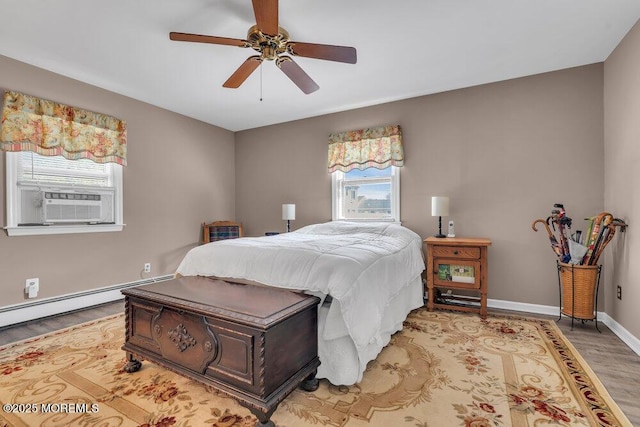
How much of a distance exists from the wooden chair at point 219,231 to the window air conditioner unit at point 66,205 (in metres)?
1.27

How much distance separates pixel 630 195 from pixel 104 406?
12.7ft

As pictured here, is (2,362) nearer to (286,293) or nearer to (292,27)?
(286,293)

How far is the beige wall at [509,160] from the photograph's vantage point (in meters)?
2.95

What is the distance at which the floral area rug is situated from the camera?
1.52 metres

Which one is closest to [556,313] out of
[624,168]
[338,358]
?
[624,168]

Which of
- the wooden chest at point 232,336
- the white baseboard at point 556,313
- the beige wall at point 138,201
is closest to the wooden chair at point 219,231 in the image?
the beige wall at point 138,201

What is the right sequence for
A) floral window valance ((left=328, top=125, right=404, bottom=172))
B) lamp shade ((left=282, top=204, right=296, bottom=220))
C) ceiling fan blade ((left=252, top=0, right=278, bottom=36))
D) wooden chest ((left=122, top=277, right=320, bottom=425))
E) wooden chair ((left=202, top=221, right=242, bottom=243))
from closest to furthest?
wooden chest ((left=122, top=277, right=320, bottom=425)), ceiling fan blade ((left=252, top=0, right=278, bottom=36)), floral window valance ((left=328, top=125, right=404, bottom=172)), lamp shade ((left=282, top=204, right=296, bottom=220)), wooden chair ((left=202, top=221, right=242, bottom=243))

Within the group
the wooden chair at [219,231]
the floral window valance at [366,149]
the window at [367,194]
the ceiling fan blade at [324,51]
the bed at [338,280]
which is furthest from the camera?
the wooden chair at [219,231]

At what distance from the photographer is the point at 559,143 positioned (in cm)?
303

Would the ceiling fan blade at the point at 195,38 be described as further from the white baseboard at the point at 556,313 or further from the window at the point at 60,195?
the white baseboard at the point at 556,313

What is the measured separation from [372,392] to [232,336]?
88 cm

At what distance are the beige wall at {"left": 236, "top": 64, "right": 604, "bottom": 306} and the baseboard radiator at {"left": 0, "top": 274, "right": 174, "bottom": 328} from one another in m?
3.66

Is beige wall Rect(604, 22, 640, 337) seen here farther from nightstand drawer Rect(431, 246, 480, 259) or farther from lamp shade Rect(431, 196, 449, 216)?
lamp shade Rect(431, 196, 449, 216)

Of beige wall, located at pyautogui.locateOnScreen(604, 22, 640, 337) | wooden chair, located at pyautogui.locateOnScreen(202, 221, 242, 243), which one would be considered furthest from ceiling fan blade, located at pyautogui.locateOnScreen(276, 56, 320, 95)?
wooden chair, located at pyautogui.locateOnScreen(202, 221, 242, 243)
